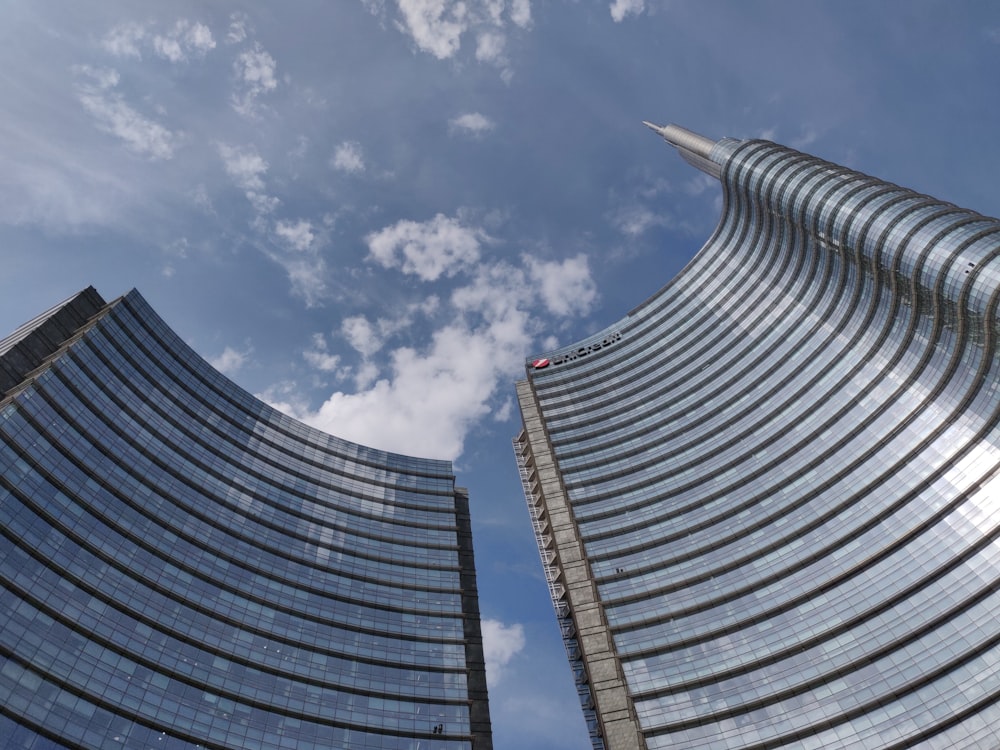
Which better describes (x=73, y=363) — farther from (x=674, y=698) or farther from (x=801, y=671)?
(x=801, y=671)

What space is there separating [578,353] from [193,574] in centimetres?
8187

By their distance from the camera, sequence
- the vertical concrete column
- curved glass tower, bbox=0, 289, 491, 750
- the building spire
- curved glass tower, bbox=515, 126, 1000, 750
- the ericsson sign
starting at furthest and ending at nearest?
the building spire, the ericsson sign, the vertical concrete column, curved glass tower, bbox=515, 126, 1000, 750, curved glass tower, bbox=0, 289, 491, 750

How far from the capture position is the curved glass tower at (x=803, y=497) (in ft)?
198

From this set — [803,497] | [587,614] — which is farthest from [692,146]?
[587,614]

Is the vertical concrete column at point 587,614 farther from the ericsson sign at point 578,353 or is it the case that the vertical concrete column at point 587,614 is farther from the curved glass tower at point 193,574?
the ericsson sign at point 578,353

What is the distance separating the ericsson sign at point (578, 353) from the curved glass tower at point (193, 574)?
4361 centimetres

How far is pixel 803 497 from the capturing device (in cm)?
7888

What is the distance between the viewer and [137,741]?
5022 centimetres

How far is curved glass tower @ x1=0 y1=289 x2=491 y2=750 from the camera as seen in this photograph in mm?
51375

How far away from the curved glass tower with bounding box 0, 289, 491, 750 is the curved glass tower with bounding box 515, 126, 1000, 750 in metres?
19.3

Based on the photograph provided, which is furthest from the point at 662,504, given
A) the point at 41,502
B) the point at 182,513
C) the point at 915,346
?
the point at 41,502

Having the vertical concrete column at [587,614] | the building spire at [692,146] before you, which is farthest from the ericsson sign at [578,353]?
the building spire at [692,146]

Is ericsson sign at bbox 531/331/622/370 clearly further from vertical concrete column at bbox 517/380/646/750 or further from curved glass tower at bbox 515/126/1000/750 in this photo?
vertical concrete column at bbox 517/380/646/750

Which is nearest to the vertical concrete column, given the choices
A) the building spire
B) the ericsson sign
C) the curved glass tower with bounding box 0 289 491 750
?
the curved glass tower with bounding box 0 289 491 750
